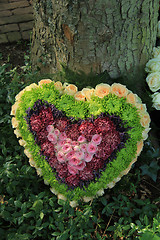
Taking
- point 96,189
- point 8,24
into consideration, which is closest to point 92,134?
point 96,189

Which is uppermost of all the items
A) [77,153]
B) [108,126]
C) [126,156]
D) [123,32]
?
[123,32]

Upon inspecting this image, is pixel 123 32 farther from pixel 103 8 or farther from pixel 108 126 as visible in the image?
pixel 108 126

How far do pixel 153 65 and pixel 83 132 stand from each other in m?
0.78

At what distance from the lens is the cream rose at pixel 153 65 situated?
71.7 inches

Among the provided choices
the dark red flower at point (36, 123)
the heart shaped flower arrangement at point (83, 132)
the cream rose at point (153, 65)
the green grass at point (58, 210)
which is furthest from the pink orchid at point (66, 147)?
the cream rose at point (153, 65)

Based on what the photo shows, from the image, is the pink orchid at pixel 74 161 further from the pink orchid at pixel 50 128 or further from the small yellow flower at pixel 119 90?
the small yellow flower at pixel 119 90

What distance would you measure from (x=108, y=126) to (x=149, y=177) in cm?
83

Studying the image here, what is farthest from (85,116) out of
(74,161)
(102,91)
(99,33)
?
(99,33)

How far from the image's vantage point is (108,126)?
60.9 inches

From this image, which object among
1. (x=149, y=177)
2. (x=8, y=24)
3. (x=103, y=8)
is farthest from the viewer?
(x=8, y=24)

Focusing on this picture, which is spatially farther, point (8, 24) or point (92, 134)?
point (8, 24)

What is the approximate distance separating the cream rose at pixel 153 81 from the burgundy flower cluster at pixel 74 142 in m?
0.50

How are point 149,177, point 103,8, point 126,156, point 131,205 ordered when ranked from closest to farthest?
point 103,8
point 126,156
point 131,205
point 149,177

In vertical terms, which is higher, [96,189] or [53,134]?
[53,134]
